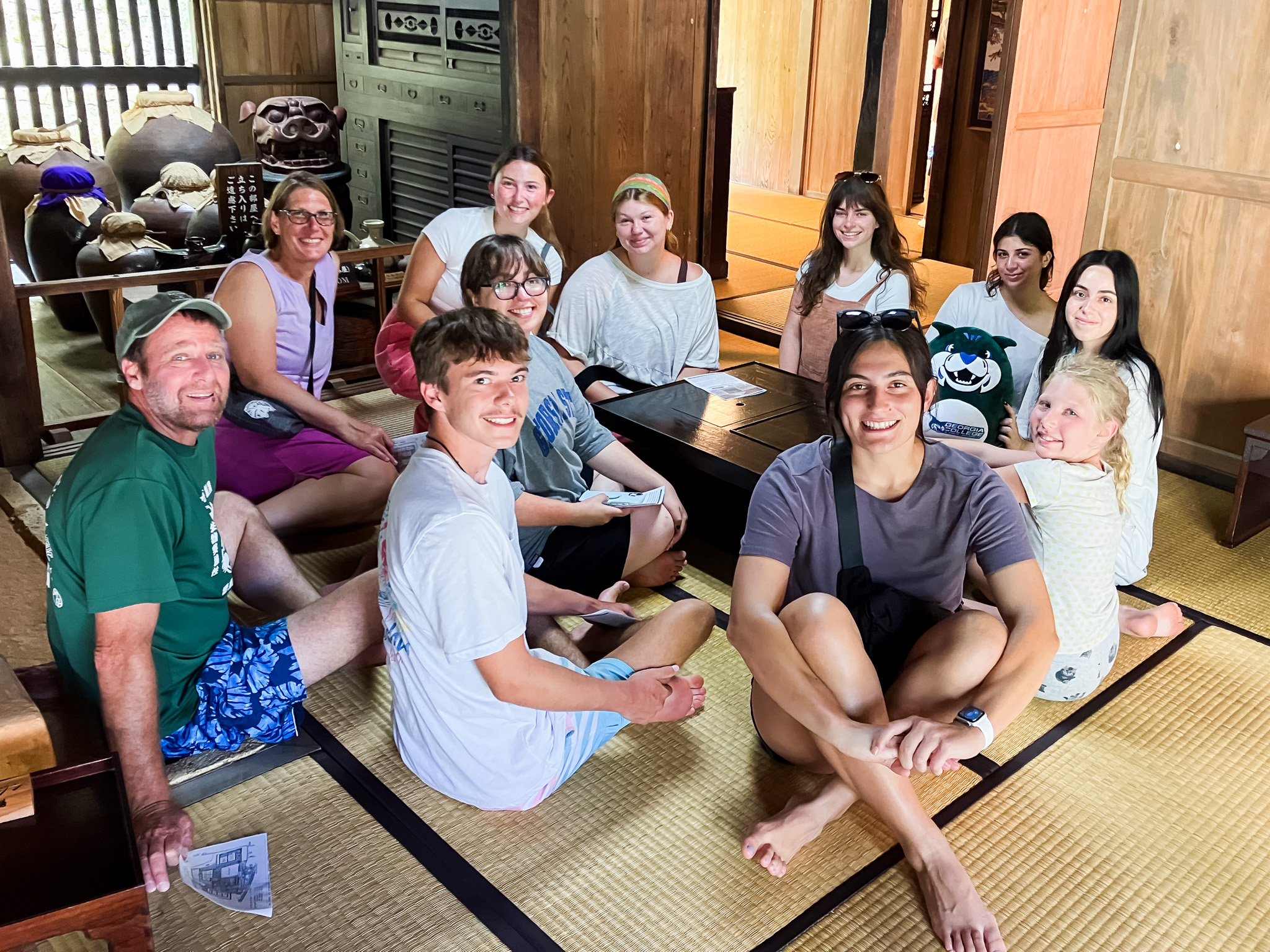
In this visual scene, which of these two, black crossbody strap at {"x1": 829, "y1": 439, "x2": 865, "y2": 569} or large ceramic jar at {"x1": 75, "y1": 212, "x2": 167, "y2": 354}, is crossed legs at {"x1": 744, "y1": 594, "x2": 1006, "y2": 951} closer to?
black crossbody strap at {"x1": 829, "y1": 439, "x2": 865, "y2": 569}

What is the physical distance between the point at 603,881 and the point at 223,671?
30.3 inches

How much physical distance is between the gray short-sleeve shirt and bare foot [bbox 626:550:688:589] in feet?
2.63

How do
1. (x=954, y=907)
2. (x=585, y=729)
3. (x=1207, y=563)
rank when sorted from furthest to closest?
(x=1207, y=563), (x=585, y=729), (x=954, y=907)

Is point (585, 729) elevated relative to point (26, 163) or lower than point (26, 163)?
lower

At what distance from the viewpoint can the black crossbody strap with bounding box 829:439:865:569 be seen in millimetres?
1863

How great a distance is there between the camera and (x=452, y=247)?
3215mm

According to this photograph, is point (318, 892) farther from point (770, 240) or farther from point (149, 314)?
point (770, 240)

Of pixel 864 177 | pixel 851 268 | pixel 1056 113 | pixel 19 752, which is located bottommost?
pixel 19 752

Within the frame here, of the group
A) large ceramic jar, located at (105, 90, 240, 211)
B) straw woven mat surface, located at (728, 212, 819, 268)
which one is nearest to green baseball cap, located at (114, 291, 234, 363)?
large ceramic jar, located at (105, 90, 240, 211)

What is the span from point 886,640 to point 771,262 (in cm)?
429

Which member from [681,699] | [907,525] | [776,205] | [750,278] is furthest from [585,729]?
[776,205]

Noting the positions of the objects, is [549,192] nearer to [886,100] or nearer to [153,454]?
[153,454]

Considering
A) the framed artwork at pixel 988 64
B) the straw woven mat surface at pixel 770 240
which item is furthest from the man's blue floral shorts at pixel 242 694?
the framed artwork at pixel 988 64

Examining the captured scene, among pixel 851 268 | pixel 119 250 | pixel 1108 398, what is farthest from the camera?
pixel 119 250
